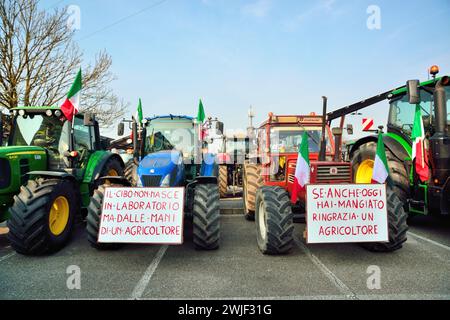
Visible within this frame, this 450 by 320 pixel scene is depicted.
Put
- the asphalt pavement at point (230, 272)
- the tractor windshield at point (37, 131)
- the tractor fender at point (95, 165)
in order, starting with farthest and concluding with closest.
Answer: the tractor fender at point (95, 165)
the tractor windshield at point (37, 131)
the asphalt pavement at point (230, 272)

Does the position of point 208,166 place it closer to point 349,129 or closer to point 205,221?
point 205,221

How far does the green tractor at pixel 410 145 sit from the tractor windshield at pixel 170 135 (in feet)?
8.67

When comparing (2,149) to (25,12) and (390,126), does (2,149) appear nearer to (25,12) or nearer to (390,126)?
(390,126)

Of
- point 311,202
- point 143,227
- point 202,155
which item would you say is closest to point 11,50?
point 202,155

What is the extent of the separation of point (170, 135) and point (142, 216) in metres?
2.22

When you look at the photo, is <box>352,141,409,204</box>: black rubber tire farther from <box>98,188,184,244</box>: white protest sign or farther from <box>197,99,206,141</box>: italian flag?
<box>98,188,184,244</box>: white protest sign

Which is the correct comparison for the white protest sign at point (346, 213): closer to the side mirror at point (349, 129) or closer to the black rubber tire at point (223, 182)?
the side mirror at point (349, 129)

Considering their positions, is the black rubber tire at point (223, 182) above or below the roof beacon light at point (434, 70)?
below

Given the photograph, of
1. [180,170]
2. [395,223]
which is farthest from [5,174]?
[395,223]

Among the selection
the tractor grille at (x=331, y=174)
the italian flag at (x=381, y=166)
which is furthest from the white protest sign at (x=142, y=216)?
the italian flag at (x=381, y=166)

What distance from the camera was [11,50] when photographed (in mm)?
10055

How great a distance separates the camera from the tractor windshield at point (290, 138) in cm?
535

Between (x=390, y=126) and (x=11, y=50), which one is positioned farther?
(x=11, y=50)
